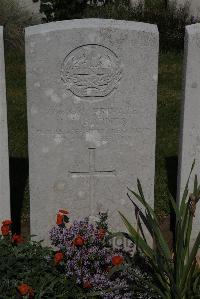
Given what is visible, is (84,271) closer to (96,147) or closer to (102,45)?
(96,147)

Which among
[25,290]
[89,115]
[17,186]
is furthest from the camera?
[17,186]

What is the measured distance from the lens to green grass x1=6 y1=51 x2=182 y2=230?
6199 millimetres

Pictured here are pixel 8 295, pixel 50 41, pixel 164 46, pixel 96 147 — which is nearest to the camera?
pixel 8 295

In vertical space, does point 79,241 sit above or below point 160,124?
below

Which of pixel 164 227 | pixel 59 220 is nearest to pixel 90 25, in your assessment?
pixel 59 220

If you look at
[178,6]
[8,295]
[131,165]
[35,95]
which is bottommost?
[8,295]

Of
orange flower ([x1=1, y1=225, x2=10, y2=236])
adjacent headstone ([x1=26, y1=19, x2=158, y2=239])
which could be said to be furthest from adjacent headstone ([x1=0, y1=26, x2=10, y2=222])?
orange flower ([x1=1, y1=225, x2=10, y2=236])

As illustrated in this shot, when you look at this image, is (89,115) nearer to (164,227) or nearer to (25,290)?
(25,290)

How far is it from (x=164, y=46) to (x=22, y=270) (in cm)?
742

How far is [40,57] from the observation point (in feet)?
14.2

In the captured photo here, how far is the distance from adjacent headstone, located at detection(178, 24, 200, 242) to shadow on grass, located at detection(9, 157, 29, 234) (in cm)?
161

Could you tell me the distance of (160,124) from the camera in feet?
25.5

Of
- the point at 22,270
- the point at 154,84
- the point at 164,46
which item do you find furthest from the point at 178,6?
the point at 22,270

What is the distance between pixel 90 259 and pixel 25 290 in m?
0.58
